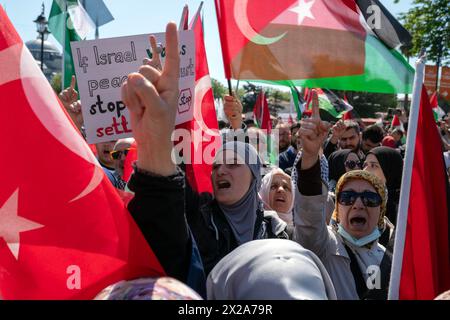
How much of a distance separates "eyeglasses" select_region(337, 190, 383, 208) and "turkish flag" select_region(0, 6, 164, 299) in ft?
5.42

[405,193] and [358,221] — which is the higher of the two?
[405,193]

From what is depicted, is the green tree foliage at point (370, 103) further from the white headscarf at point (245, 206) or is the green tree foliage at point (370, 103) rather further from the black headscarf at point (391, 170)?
the white headscarf at point (245, 206)

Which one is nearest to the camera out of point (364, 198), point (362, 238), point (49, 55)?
point (362, 238)

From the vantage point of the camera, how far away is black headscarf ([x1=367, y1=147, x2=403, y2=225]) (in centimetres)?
504

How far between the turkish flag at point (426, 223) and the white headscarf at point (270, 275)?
1.71 feet

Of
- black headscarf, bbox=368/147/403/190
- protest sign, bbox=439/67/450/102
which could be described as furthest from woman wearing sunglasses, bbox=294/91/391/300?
protest sign, bbox=439/67/450/102

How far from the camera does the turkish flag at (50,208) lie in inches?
71.5

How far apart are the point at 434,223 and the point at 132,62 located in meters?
2.07

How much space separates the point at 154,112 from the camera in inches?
73.7

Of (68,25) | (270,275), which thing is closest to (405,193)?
(270,275)

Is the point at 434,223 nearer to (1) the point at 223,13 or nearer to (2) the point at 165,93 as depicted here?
(2) the point at 165,93

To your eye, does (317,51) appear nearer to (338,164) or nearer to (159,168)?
(159,168)

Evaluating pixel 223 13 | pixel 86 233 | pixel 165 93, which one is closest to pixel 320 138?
pixel 165 93

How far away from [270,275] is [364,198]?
1825 millimetres
